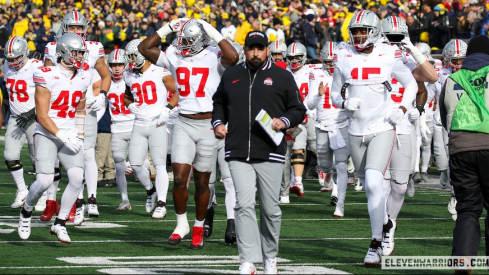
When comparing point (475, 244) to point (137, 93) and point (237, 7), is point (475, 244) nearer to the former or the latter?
point (137, 93)

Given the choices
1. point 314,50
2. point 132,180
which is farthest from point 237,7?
point 132,180

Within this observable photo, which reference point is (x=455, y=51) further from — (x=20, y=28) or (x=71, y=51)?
(x=20, y=28)

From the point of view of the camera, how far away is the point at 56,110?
9594 millimetres

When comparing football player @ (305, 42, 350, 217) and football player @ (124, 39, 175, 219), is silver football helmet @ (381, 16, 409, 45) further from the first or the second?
football player @ (124, 39, 175, 219)

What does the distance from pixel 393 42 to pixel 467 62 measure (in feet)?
6.03

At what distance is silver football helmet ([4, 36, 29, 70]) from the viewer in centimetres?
1204

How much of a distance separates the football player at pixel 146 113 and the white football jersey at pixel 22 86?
115cm

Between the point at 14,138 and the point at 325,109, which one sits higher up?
the point at 325,109

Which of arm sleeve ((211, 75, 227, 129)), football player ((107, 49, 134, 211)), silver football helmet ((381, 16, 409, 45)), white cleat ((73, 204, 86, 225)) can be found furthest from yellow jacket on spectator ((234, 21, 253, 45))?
arm sleeve ((211, 75, 227, 129))

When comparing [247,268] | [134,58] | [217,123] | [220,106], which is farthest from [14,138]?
[247,268]

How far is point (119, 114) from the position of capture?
13.7m

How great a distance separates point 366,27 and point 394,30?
1011mm

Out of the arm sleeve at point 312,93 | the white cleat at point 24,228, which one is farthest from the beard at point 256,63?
the arm sleeve at point 312,93

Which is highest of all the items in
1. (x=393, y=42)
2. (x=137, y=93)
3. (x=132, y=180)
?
(x=393, y=42)
